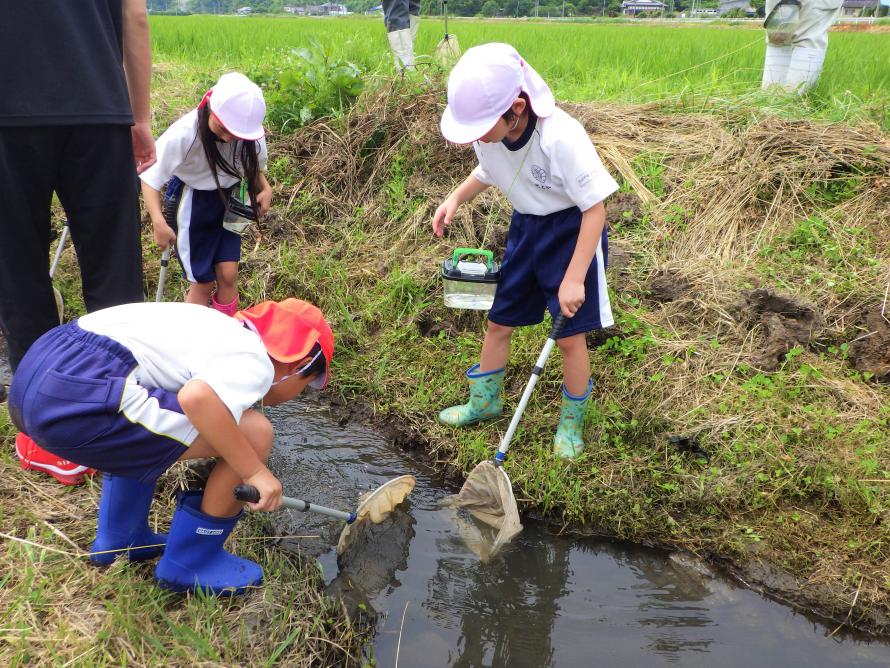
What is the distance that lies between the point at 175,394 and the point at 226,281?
1.80m

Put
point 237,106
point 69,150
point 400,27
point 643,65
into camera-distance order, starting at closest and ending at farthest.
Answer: point 69,150, point 237,106, point 400,27, point 643,65

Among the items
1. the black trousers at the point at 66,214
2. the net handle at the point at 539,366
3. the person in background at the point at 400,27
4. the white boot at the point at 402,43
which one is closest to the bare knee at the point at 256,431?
the black trousers at the point at 66,214

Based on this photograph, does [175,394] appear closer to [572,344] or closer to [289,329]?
[289,329]

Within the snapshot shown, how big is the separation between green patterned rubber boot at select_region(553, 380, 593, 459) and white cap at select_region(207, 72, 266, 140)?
175 centimetres

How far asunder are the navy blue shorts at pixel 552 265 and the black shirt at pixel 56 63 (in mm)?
1485

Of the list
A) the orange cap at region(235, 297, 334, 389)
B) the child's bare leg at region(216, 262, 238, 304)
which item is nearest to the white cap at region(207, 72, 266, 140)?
the child's bare leg at region(216, 262, 238, 304)

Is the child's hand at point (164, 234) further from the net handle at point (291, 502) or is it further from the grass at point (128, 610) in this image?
the net handle at point (291, 502)

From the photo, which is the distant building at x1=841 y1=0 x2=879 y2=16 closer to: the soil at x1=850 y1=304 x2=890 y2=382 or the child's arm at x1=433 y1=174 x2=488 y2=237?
the soil at x1=850 y1=304 x2=890 y2=382

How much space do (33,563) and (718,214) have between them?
360 cm

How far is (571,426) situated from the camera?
291 centimetres

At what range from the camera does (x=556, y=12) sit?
3391 cm

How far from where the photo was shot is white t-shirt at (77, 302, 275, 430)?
69.2 inches

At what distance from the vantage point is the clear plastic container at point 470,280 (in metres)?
2.95

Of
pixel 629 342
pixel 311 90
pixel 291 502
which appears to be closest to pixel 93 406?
pixel 291 502
